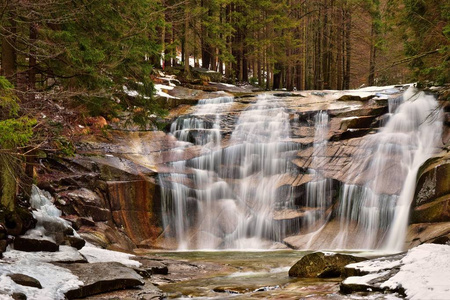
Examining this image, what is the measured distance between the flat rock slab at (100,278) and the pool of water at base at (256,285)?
685 millimetres

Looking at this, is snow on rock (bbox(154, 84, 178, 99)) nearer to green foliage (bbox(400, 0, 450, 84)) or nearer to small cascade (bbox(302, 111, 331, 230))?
small cascade (bbox(302, 111, 331, 230))

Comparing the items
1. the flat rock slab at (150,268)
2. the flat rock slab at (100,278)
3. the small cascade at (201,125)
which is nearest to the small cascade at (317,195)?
the small cascade at (201,125)

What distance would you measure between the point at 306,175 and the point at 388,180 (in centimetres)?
275

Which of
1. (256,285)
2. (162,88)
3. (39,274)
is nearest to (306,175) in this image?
(256,285)

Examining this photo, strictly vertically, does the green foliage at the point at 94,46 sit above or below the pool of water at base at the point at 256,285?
above

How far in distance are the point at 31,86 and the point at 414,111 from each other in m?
13.2

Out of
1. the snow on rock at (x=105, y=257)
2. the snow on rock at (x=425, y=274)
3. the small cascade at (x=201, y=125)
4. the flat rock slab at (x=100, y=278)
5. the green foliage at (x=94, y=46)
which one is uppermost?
the green foliage at (x=94, y=46)

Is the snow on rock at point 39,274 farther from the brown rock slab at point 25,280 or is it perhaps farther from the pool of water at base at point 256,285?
the pool of water at base at point 256,285

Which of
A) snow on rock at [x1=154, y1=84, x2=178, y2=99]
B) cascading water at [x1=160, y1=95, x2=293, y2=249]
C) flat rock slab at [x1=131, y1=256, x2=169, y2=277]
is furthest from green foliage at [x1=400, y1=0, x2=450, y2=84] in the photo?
snow on rock at [x1=154, y1=84, x2=178, y2=99]

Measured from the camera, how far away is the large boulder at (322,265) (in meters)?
9.23

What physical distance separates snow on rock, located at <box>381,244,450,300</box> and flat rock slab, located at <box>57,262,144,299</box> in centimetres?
413

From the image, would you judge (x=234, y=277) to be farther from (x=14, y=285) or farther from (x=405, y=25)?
(x=405, y=25)

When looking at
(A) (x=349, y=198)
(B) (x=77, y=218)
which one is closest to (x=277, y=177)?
(A) (x=349, y=198)

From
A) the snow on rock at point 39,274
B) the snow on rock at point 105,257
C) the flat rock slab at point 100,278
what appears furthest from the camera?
the snow on rock at point 105,257
